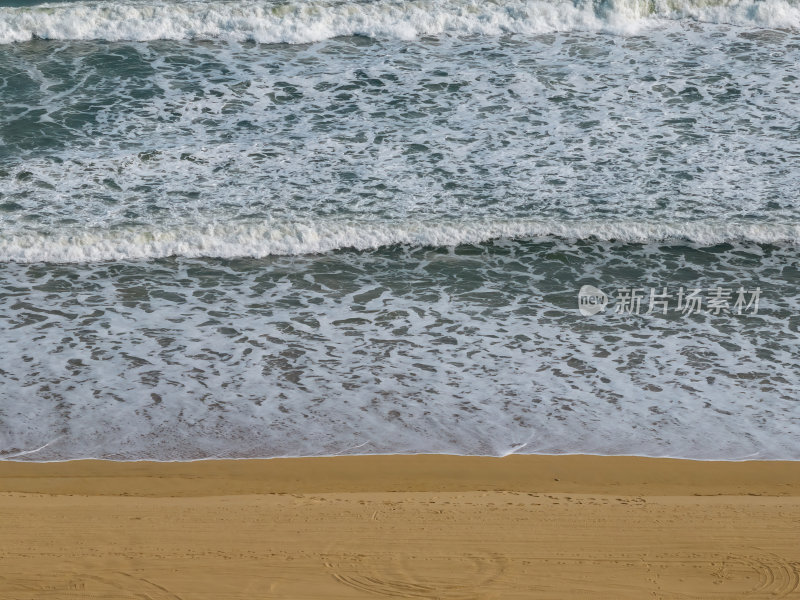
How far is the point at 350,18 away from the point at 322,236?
5.65 meters

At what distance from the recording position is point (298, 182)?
9.09 m

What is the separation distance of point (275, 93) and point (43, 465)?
6883 millimetres

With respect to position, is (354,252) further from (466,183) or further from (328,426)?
(328,426)

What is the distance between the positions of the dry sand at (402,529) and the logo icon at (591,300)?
1952 mm

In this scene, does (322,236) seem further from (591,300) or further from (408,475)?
(408,475)

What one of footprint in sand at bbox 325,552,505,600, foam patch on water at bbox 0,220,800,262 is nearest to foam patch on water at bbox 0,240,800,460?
foam patch on water at bbox 0,220,800,262

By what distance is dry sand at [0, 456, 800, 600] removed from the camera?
4.38m

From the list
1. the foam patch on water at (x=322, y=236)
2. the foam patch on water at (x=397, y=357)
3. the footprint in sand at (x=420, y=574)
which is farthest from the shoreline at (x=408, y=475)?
the foam patch on water at (x=322, y=236)

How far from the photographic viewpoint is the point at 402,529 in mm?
4715

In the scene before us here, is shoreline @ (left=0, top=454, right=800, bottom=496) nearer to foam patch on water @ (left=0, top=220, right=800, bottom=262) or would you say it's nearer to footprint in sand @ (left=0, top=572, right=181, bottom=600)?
footprint in sand @ (left=0, top=572, right=181, bottom=600)

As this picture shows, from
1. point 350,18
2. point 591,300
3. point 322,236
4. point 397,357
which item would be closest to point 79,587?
point 397,357

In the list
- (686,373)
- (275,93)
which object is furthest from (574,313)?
(275,93)

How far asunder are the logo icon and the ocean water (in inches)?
2.5

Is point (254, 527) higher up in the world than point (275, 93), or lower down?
lower down
